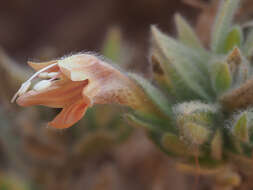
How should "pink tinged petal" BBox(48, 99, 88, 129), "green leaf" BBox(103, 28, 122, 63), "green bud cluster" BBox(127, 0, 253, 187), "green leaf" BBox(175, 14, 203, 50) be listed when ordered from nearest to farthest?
"pink tinged petal" BBox(48, 99, 88, 129) < "green bud cluster" BBox(127, 0, 253, 187) < "green leaf" BBox(175, 14, 203, 50) < "green leaf" BBox(103, 28, 122, 63)

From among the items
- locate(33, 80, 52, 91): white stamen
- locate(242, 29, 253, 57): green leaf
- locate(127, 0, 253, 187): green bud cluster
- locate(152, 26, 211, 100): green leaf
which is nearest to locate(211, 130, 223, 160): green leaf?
locate(127, 0, 253, 187): green bud cluster

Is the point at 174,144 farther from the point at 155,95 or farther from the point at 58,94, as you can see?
the point at 58,94

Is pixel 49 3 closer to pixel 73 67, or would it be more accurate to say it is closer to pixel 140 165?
pixel 140 165

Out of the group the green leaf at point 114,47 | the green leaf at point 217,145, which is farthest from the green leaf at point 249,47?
the green leaf at point 114,47

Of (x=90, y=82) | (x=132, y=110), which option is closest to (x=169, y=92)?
(x=132, y=110)

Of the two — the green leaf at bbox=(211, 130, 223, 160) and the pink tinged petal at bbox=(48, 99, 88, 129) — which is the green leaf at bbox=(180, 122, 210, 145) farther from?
the pink tinged petal at bbox=(48, 99, 88, 129)

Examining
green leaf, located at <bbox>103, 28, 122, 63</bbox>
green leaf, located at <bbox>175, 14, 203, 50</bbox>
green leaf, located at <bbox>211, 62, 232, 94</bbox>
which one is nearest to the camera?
green leaf, located at <bbox>211, 62, 232, 94</bbox>

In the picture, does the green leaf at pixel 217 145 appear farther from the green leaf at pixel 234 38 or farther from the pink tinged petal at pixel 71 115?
the pink tinged petal at pixel 71 115
